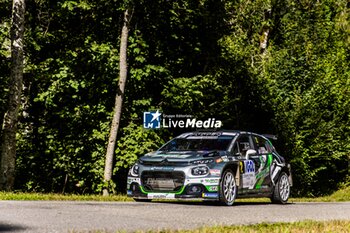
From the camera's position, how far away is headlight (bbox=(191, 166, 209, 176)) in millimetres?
14484

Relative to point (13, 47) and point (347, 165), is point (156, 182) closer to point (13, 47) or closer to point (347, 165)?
point (13, 47)

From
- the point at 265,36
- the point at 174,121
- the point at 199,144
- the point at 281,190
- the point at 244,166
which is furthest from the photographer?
the point at 265,36

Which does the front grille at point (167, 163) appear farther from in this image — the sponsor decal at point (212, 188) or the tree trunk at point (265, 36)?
the tree trunk at point (265, 36)

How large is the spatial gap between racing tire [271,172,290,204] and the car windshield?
214 cm

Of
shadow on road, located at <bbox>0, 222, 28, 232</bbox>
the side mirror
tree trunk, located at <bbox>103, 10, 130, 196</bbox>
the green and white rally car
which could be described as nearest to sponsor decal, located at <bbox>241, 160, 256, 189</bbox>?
the green and white rally car

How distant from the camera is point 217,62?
3002cm

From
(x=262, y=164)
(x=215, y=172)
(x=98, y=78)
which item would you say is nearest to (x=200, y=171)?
(x=215, y=172)

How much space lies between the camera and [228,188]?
588 inches

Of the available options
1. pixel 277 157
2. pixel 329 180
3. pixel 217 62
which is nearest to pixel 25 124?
pixel 217 62

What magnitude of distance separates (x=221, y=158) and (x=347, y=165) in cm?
2891

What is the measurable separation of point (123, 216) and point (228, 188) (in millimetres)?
4308

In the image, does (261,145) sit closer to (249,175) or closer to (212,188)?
(249,175)

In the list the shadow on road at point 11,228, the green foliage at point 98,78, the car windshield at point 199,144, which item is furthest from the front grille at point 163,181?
the green foliage at point 98,78

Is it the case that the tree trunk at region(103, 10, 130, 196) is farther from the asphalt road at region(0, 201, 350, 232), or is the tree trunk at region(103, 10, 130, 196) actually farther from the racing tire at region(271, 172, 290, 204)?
the asphalt road at region(0, 201, 350, 232)
